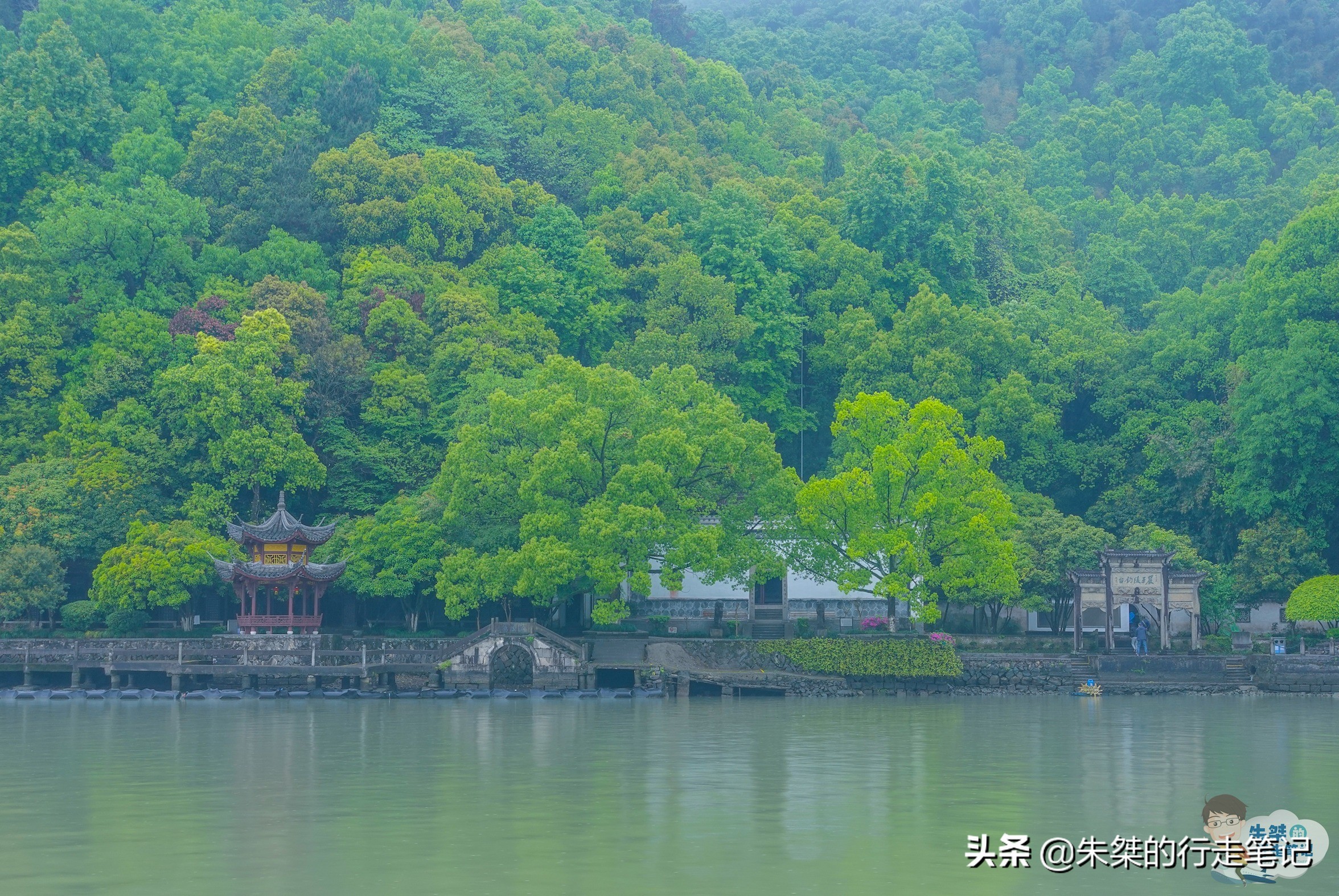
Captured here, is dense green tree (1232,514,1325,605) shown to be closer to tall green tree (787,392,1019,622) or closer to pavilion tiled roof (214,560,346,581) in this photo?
tall green tree (787,392,1019,622)

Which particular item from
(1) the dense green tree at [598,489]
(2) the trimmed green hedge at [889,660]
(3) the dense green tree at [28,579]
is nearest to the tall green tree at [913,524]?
(2) the trimmed green hedge at [889,660]

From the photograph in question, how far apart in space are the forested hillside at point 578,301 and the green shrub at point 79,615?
1.23m

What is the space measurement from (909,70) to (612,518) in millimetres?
72378

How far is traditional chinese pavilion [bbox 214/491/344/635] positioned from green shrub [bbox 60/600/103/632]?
5405mm

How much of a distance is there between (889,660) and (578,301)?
2638cm

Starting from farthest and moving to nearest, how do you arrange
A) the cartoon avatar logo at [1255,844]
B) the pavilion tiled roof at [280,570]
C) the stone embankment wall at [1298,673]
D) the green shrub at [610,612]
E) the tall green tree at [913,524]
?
the pavilion tiled roof at [280,570] → the green shrub at [610,612] → the tall green tree at [913,524] → the stone embankment wall at [1298,673] → the cartoon avatar logo at [1255,844]

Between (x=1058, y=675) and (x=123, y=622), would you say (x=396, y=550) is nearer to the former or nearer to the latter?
(x=123, y=622)

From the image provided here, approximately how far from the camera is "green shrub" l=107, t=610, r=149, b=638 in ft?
190

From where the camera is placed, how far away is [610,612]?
5428cm

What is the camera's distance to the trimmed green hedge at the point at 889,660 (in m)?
53.1

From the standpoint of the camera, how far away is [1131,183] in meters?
99.1

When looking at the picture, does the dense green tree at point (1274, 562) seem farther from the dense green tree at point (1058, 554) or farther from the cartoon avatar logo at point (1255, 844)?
the cartoon avatar logo at point (1255, 844)

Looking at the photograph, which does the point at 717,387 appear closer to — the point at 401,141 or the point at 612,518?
the point at 612,518

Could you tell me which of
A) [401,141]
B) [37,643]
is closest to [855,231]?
[401,141]
